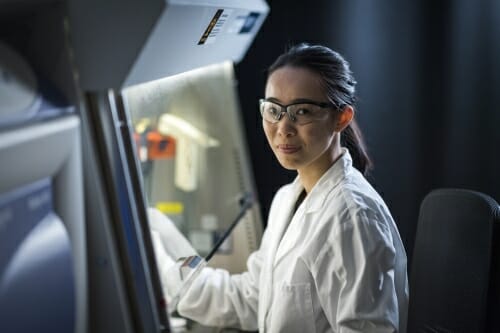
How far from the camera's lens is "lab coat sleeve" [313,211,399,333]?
136 centimetres

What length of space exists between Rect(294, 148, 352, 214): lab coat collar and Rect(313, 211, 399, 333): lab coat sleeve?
0.15 meters

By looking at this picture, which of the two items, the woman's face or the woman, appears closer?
the woman

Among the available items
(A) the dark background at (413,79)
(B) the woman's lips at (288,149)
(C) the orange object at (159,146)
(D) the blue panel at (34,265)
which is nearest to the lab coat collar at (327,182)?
(B) the woman's lips at (288,149)

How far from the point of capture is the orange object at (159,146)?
1756mm

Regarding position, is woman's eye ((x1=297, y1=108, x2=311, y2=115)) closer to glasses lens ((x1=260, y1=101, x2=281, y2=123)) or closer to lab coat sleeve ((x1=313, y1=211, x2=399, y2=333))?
glasses lens ((x1=260, y1=101, x2=281, y2=123))

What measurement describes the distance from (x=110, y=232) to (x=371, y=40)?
5.93 ft

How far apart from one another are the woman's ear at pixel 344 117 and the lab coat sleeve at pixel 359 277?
11.0 inches

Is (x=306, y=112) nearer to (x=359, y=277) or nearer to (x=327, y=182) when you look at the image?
(x=327, y=182)

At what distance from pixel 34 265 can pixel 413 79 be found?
6.60ft

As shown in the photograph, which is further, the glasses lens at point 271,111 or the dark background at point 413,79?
the dark background at point 413,79

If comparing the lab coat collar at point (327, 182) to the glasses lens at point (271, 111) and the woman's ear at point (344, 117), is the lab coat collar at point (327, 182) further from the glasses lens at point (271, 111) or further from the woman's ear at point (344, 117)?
the glasses lens at point (271, 111)

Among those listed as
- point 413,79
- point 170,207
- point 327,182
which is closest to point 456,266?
point 327,182

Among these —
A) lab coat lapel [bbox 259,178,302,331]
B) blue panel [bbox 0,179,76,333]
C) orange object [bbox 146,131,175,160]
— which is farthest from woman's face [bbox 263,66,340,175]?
blue panel [bbox 0,179,76,333]

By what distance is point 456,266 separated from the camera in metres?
1.68
